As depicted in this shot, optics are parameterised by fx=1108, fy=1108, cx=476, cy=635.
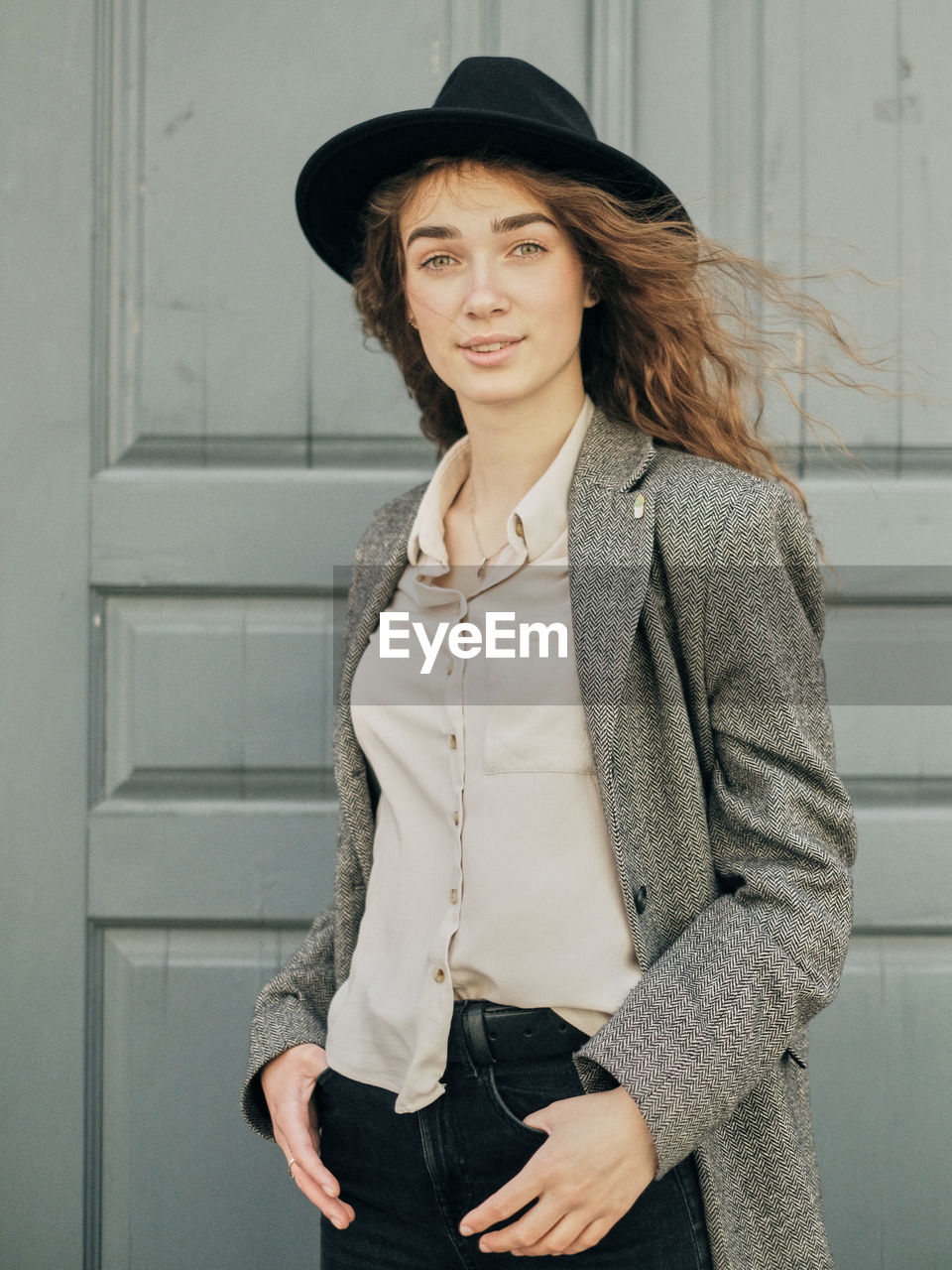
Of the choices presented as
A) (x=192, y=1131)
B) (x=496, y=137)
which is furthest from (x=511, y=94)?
(x=192, y=1131)

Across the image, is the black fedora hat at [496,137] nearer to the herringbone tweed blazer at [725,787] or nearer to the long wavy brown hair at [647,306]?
the long wavy brown hair at [647,306]

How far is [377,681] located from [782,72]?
45.4 inches

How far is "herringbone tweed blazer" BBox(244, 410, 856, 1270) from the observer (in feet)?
3.15

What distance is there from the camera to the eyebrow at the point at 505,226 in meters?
1.17

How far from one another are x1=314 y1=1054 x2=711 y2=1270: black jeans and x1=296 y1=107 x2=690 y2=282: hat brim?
91 centimetres

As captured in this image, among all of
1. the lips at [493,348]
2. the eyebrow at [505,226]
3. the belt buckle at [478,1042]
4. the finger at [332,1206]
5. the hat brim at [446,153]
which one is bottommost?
the finger at [332,1206]

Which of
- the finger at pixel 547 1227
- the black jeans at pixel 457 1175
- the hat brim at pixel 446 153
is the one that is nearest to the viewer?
the finger at pixel 547 1227

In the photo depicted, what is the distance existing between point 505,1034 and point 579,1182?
17 centimetres

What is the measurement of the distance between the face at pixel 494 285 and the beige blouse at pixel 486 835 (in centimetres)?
10

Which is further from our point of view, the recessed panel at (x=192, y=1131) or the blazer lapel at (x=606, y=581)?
the recessed panel at (x=192, y=1131)

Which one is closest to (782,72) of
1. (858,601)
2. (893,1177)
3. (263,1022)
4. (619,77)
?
(619,77)

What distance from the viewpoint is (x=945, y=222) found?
1668 mm

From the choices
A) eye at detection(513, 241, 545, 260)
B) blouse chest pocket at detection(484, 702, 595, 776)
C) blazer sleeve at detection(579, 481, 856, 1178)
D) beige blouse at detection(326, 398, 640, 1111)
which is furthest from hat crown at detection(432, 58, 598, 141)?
blouse chest pocket at detection(484, 702, 595, 776)

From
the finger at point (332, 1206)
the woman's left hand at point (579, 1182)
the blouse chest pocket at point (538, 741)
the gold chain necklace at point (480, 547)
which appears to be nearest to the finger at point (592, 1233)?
the woman's left hand at point (579, 1182)
